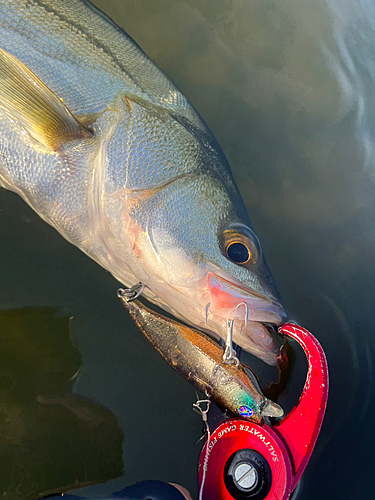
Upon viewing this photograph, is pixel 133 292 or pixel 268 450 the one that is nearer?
pixel 268 450

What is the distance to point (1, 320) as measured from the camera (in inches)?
66.6

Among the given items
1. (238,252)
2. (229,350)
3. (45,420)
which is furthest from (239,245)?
(45,420)

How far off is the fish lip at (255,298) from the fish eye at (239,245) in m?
0.13

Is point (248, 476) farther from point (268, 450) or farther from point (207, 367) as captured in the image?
point (207, 367)

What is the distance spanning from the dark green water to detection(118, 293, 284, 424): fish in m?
0.33

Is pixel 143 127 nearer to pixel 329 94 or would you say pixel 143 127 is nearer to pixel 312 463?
pixel 329 94

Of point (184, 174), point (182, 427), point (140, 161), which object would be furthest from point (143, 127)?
point (182, 427)

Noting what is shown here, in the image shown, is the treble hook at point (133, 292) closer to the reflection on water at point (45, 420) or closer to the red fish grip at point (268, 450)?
the reflection on water at point (45, 420)

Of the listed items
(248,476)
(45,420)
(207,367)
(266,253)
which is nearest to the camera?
(248,476)

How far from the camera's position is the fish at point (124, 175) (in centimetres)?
131

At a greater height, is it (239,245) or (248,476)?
(239,245)

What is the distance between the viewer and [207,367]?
1.34 m

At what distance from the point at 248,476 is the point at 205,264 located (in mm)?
786

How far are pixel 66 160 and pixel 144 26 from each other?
1.37 metres
